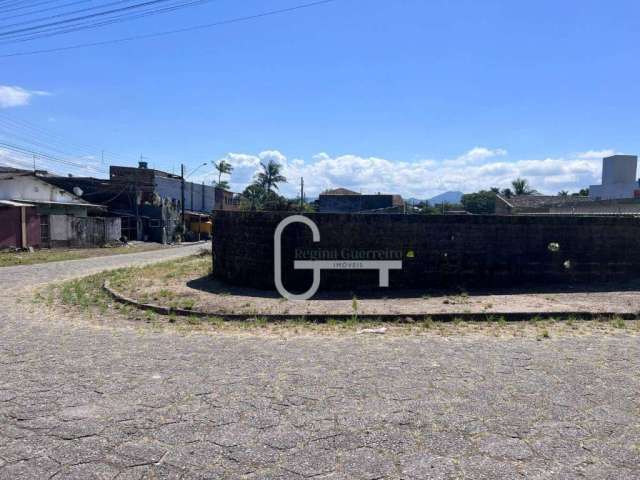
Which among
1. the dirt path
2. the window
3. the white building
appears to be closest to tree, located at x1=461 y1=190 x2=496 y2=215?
the white building

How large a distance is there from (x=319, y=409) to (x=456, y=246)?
301 inches

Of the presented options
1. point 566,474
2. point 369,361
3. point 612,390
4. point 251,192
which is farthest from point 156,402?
point 251,192

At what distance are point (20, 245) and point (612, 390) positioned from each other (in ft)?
86.8

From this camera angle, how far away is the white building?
115 feet

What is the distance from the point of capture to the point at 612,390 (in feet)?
14.3

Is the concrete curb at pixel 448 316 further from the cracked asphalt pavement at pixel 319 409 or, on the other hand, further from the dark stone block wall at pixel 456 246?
the dark stone block wall at pixel 456 246

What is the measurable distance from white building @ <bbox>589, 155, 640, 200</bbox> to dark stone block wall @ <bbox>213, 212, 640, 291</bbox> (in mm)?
27547

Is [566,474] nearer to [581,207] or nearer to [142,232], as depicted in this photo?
[581,207]

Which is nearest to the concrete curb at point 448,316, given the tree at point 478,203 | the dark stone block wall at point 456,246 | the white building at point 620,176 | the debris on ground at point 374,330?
Result: the debris on ground at point 374,330

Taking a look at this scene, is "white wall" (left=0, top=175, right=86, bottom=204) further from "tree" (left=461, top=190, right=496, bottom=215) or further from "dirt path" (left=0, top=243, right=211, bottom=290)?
"tree" (left=461, top=190, right=496, bottom=215)

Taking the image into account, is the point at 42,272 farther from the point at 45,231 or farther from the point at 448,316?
the point at 448,316

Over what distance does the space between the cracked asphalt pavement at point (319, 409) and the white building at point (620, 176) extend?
1395 inches

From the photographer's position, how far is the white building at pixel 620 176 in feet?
115

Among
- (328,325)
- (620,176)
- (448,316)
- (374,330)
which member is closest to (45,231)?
(328,325)
